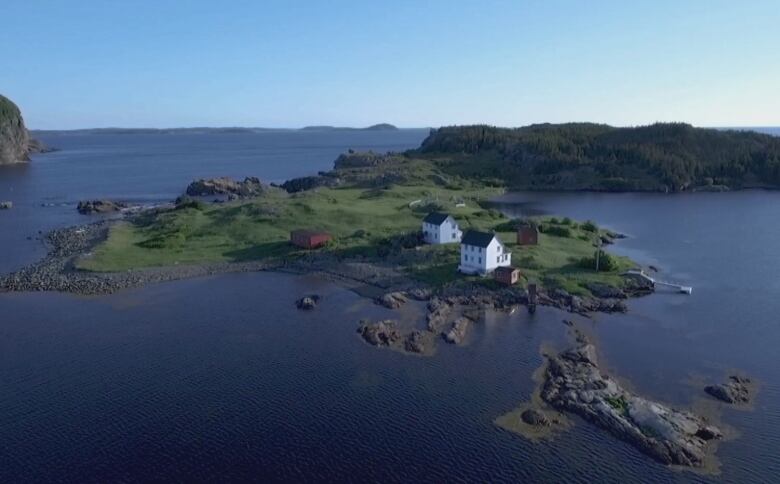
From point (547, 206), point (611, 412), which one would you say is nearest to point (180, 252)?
point (611, 412)

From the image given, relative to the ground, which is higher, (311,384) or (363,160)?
(363,160)

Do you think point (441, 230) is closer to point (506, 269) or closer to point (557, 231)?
point (506, 269)

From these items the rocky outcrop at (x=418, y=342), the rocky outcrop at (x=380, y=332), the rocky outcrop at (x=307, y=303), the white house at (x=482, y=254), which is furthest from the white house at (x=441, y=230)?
the rocky outcrop at (x=418, y=342)

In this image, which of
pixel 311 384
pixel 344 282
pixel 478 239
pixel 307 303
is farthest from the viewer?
pixel 344 282

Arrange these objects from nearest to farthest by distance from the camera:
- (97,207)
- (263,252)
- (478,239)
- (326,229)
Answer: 1. (478,239)
2. (263,252)
3. (326,229)
4. (97,207)

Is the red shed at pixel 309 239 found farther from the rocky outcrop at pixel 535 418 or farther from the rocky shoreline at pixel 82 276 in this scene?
the rocky outcrop at pixel 535 418

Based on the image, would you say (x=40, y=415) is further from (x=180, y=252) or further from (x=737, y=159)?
(x=737, y=159)

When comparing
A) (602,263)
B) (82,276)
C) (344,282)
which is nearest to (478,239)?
(602,263)
